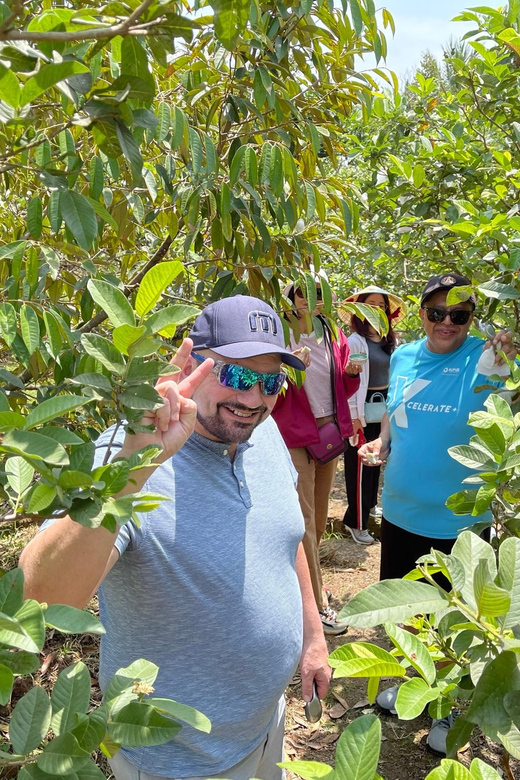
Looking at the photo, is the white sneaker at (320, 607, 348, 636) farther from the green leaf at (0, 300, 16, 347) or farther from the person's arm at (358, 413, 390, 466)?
the green leaf at (0, 300, 16, 347)

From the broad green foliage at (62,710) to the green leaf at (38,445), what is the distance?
0.12 m

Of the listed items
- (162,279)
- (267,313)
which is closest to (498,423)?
(267,313)

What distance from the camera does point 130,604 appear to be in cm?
148

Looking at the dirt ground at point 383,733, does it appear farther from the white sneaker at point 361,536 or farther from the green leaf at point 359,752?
the green leaf at point 359,752

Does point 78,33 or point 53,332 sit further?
point 53,332

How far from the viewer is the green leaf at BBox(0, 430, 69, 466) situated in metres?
0.65

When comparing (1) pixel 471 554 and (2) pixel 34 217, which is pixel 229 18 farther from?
(2) pixel 34 217

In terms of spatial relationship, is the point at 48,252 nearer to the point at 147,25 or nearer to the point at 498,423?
the point at 147,25

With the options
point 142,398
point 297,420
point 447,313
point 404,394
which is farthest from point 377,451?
point 142,398

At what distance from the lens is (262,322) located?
1.79m

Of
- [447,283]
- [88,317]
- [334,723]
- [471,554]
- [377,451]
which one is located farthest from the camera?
[377,451]

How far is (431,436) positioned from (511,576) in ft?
6.60

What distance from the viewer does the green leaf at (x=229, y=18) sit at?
0.73 m

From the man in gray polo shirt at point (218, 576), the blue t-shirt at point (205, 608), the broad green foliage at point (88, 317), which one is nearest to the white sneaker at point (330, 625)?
the man in gray polo shirt at point (218, 576)
